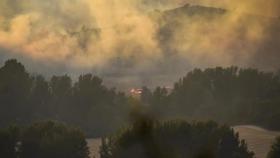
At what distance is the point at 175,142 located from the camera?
7512 centimetres

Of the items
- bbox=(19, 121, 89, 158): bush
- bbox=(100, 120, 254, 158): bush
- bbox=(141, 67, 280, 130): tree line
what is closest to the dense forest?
bbox=(141, 67, 280, 130): tree line

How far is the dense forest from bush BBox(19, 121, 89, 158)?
153 ft

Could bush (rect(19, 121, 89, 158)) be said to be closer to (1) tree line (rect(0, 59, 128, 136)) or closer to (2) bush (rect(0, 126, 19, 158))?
(2) bush (rect(0, 126, 19, 158))

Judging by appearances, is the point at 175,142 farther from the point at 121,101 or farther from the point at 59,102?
the point at 121,101

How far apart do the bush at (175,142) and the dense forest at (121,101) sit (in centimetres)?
5789

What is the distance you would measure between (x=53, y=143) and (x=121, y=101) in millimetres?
71990

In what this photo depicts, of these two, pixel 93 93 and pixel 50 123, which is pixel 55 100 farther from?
pixel 50 123

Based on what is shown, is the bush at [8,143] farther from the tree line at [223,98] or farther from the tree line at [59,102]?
the tree line at [223,98]

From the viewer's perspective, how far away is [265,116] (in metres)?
142

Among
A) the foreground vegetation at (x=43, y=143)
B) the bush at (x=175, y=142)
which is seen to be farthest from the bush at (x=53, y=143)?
the bush at (x=175, y=142)

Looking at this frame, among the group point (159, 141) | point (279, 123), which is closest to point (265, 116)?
point (279, 123)

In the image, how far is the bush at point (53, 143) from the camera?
80.3 m

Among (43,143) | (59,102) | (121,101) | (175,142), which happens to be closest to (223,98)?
(121,101)

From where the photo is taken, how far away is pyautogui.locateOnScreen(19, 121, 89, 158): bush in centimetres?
8031
